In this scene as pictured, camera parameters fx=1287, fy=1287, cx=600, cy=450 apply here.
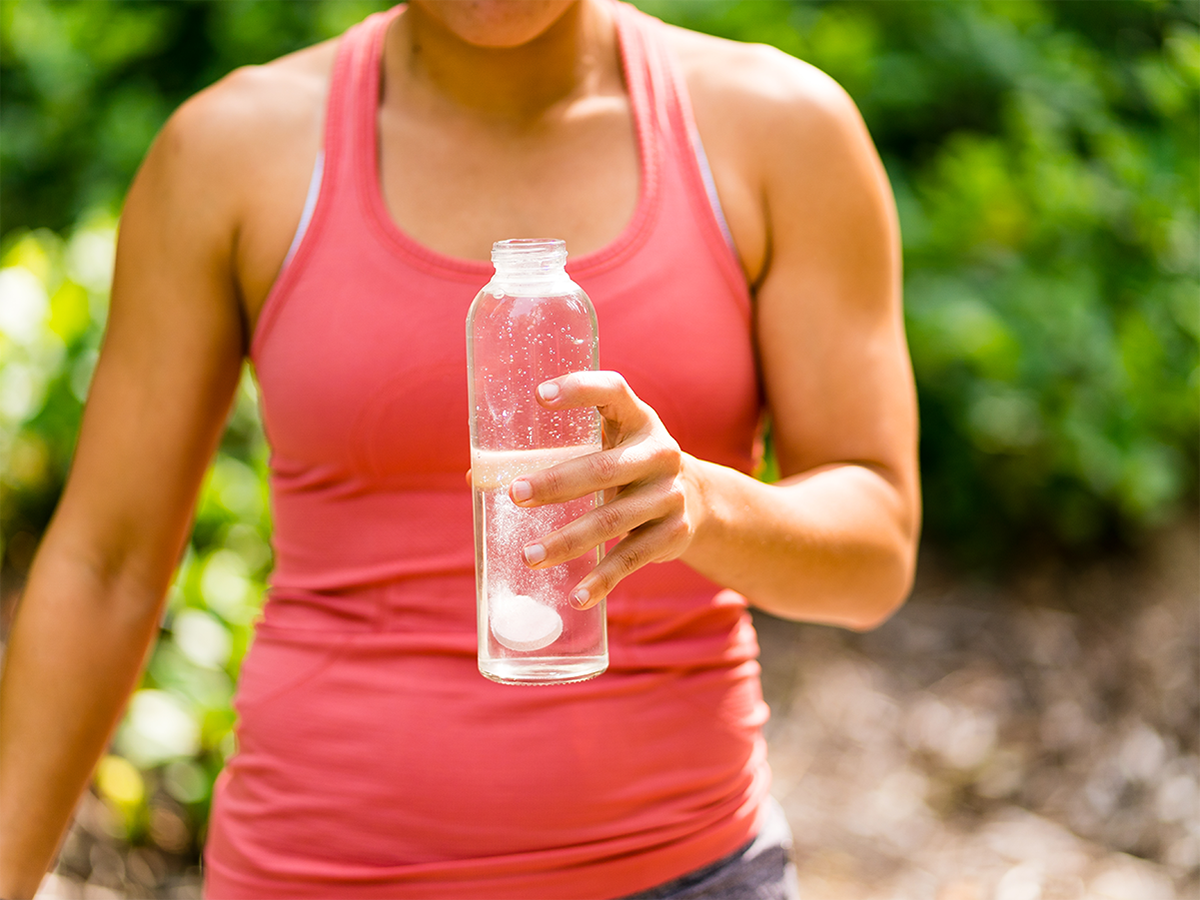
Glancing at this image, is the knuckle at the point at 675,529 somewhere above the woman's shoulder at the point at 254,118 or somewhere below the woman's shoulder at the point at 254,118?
below

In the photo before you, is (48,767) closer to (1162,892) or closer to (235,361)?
(235,361)

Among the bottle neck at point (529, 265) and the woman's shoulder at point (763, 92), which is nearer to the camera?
the bottle neck at point (529, 265)

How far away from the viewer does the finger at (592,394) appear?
1.03m

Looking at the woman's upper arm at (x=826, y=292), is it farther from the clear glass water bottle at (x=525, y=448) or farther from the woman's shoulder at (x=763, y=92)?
the clear glass water bottle at (x=525, y=448)


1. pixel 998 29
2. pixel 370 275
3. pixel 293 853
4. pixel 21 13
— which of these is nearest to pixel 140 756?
pixel 293 853

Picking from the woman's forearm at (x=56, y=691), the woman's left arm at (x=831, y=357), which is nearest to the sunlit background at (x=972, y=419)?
the woman's forearm at (x=56, y=691)

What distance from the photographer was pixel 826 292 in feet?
5.07

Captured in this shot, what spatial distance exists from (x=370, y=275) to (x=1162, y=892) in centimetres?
268

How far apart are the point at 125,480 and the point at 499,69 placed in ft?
2.26

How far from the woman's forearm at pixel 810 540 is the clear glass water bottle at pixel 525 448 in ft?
0.39

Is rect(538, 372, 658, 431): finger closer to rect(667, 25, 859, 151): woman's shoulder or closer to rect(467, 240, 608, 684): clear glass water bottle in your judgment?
rect(467, 240, 608, 684): clear glass water bottle

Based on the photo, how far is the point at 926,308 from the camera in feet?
12.8

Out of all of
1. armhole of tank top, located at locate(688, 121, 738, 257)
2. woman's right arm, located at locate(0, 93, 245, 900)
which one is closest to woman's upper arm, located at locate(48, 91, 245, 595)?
woman's right arm, located at locate(0, 93, 245, 900)

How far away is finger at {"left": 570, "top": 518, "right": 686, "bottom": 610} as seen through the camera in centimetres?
108
